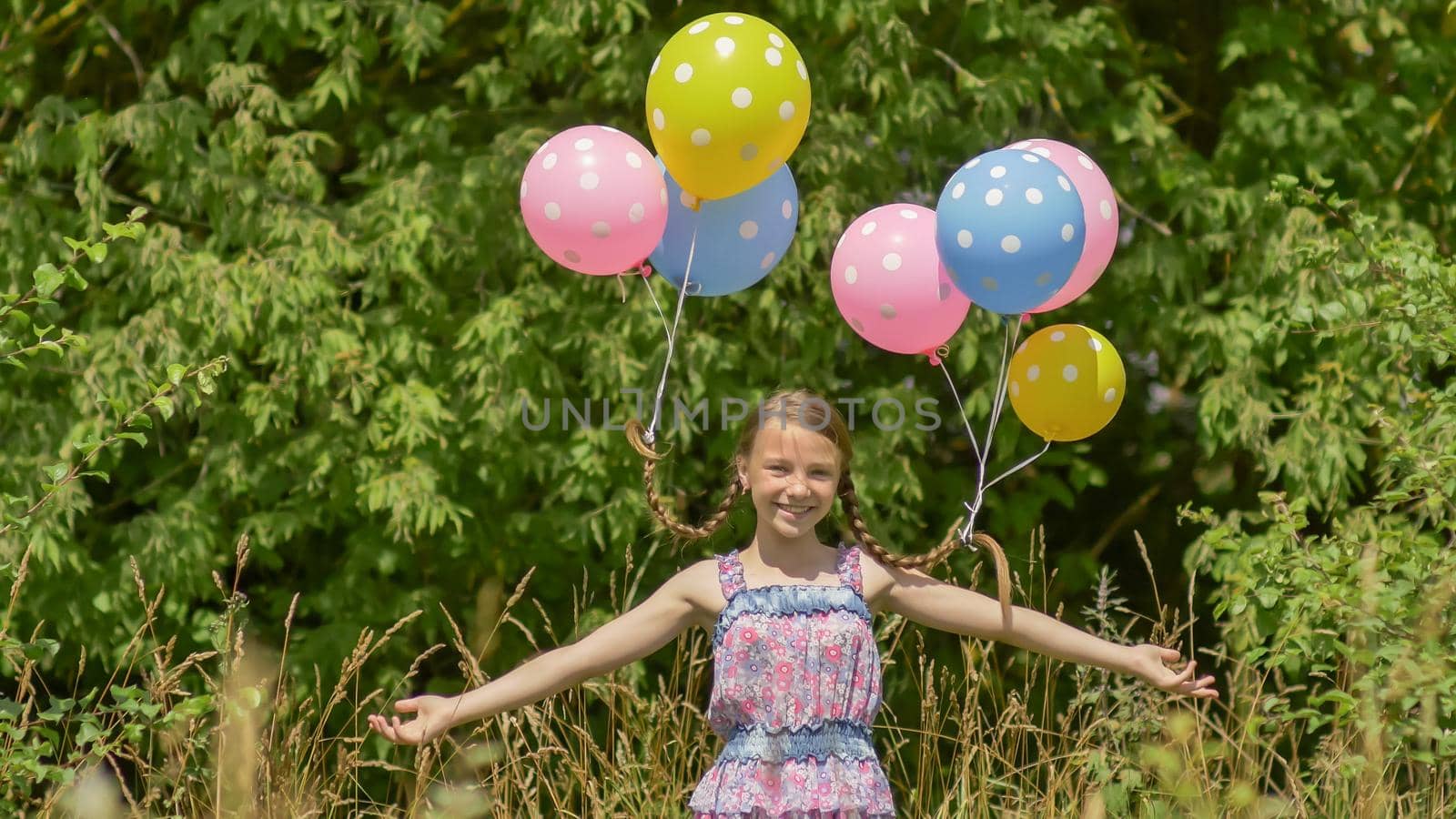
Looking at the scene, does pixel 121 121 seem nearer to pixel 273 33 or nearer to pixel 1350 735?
pixel 273 33

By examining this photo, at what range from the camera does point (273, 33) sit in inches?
169

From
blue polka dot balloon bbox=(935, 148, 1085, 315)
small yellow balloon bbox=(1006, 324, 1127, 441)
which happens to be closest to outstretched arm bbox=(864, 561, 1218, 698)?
small yellow balloon bbox=(1006, 324, 1127, 441)

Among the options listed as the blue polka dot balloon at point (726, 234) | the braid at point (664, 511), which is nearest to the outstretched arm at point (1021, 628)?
the braid at point (664, 511)

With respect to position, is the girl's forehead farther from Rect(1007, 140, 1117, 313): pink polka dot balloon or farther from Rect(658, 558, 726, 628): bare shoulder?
Rect(1007, 140, 1117, 313): pink polka dot balloon

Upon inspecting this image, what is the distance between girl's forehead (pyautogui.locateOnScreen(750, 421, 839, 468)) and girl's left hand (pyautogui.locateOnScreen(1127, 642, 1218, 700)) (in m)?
0.58

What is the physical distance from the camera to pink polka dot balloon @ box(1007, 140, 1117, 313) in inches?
105

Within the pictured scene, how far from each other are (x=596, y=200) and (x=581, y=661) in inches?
30.0

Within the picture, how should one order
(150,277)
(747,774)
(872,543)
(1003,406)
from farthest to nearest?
(1003,406) < (150,277) < (872,543) < (747,774)

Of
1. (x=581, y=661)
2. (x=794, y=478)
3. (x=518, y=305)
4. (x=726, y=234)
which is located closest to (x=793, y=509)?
(x=794, y=478)

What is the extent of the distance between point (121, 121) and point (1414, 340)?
3.32 m

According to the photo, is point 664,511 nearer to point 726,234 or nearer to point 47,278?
point 726,234

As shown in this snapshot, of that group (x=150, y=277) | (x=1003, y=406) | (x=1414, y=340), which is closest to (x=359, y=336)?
(x=150, y=277)

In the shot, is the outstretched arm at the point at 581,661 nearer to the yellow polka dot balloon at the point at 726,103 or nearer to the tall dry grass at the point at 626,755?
the tall dry grass at the point at 626,755

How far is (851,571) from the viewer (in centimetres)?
Result: 246
